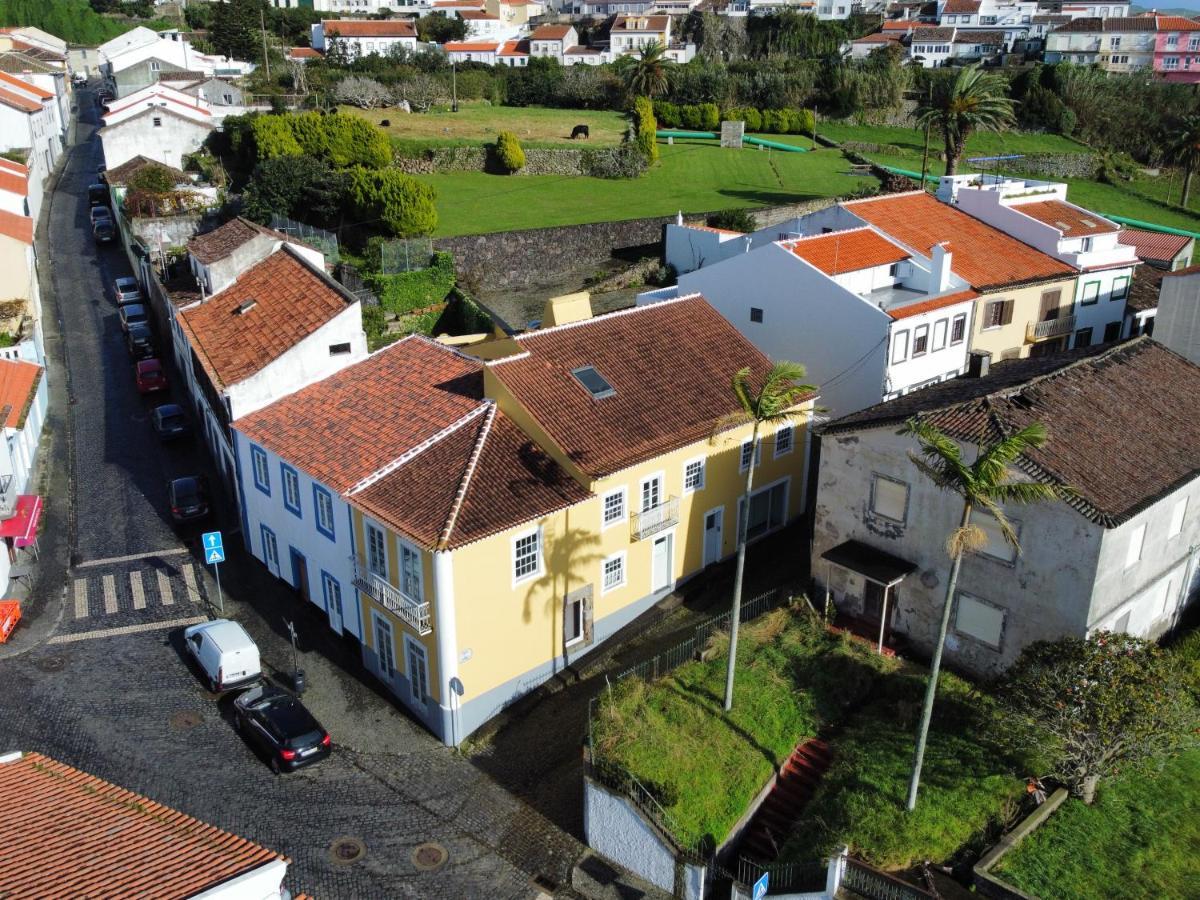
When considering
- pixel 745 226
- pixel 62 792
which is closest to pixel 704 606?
pixel 62 792

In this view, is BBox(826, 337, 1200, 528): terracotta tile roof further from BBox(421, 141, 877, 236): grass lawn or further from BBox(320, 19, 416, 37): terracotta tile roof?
BBox(320, 19, 416, 37): terracotta tile roof

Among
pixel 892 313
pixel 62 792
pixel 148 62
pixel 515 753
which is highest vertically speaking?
pixel 148 62

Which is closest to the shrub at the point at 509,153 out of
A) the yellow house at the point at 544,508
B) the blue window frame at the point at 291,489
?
the yellow house at the point at 544,508

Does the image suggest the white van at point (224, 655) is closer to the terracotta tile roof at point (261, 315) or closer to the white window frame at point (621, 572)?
the terracotta tile roof at point (261, 315)

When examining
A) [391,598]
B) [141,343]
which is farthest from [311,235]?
[391,598]

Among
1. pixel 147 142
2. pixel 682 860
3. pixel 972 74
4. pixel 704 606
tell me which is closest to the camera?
pixel 682 860

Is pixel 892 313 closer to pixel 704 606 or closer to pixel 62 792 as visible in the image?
pixel 704 606

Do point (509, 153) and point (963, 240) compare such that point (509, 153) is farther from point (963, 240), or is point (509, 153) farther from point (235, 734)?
point (235, 734)
